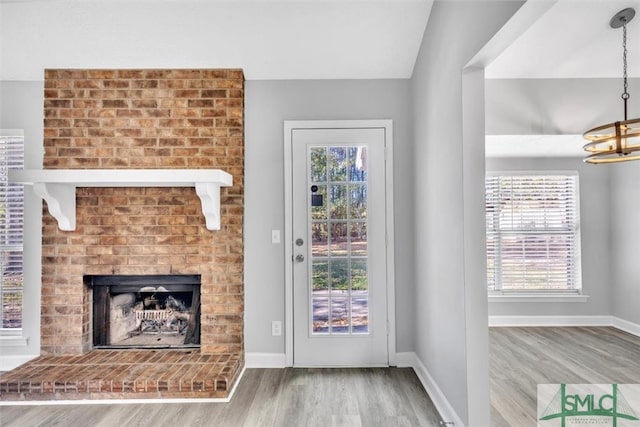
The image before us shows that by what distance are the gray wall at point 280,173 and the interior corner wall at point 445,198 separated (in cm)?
16

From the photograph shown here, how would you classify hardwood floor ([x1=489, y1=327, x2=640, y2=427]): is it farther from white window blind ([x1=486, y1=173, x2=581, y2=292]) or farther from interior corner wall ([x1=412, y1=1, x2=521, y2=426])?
white window blind ([x1=486, y1=173, x2=581, y2=292])

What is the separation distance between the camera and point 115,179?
2.58m

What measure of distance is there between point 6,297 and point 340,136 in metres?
3.16

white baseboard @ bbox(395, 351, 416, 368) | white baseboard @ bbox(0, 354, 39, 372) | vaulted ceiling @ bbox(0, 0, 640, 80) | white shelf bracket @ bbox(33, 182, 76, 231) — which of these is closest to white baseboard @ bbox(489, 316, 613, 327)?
white baseboard @ bbox(395, 351, 416, 368)

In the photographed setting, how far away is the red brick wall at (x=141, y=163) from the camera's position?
117 inches

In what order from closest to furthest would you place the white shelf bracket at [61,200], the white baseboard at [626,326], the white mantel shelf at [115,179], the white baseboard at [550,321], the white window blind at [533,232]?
1. the white mantel shelf at [115,179]
2. the white shelf bracket at [61,200]
3. the white baseboard at [626,326]
4. the white baseboard at [550,321]
5. the white window blind at [533,232]

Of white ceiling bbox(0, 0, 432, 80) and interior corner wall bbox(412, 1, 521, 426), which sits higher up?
white ceiling bbox(0, 0, 432, 80)

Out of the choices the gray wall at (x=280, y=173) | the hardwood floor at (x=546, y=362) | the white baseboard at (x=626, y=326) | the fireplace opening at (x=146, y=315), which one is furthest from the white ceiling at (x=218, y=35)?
the white baseboard at (x=626, y=326)

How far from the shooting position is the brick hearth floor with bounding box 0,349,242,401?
2459 mm

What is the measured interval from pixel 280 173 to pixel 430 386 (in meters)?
1.95

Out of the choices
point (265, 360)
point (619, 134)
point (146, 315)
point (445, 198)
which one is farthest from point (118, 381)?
point (619, 134)

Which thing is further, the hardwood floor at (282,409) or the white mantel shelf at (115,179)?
the white mantel shelf at (115,179)

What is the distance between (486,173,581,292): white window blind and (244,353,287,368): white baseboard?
9.34 ft

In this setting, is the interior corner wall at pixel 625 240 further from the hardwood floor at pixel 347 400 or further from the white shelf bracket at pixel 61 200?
the white shelf bracket at pixel 61 200
